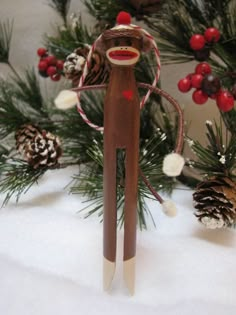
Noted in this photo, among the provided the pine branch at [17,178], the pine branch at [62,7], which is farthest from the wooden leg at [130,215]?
the pine branch at [62,7]

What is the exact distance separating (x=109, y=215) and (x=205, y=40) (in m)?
0.23

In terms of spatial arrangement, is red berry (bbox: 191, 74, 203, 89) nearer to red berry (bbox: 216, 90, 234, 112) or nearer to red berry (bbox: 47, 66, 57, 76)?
red berry (bbox: 216, 90, 234, 112)

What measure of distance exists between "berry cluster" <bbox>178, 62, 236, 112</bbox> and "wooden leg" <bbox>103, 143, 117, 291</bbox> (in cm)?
12

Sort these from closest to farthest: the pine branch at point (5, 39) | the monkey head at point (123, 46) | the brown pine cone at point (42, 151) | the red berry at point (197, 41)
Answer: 1. the monkey head at point (123, 46)
2. the red berry at point (197, 41)
3. the brown pine cone at point (42, 151)
4. the pine branch at point (5, 39)

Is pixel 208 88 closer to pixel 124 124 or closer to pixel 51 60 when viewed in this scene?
pixel 124 124

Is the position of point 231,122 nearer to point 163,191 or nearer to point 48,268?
point 163,191

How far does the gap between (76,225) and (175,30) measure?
271mm

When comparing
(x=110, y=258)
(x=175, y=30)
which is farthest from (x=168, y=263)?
(x=175, y=30)

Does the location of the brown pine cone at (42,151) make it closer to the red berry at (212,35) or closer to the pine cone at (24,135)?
the pine cone at (24,135)

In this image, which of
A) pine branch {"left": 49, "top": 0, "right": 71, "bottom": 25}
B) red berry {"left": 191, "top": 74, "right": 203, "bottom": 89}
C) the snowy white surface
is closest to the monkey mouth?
red berry {"left": 191, "top": 74, "right": 203, "bottom": 89}

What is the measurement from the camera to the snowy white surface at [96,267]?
315 mm

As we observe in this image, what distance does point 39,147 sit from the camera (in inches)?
19.3

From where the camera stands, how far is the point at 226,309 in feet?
1.02

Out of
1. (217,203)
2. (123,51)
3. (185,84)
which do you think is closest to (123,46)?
(123,51)
